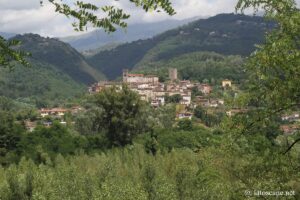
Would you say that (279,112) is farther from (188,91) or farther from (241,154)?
(188,91)

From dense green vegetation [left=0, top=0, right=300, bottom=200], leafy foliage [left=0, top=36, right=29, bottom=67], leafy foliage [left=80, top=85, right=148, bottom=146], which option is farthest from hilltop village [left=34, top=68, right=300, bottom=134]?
leafy foliage [left=0, top=36, right=29, bottom=67]

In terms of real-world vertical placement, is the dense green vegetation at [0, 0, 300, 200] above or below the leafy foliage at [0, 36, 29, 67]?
below

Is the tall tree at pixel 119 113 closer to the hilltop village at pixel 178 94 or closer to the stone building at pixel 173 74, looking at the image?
the hilltop village at pixel 178 94

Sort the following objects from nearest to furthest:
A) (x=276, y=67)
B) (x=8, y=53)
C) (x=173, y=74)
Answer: (x=8, y=53)
(x=276, y=67)
(x=173, y=74)

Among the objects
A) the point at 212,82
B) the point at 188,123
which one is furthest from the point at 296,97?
the point at 212,82

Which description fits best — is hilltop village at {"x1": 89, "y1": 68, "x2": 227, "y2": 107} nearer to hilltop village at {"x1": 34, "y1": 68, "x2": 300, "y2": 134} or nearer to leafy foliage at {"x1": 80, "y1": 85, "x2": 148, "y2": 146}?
hilltop village at {"x1": 34, "y1": 68, "x2": 300, "y2": 134}

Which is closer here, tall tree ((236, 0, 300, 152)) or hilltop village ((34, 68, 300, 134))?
tall tree ((236, 0, 300, 152))

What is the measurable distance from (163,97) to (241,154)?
138m

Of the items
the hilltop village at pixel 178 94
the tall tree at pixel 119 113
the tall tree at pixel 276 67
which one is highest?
the tall tree at pixel 276 67

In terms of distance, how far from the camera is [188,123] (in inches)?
2736

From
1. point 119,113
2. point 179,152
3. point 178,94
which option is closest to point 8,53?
point 179,152

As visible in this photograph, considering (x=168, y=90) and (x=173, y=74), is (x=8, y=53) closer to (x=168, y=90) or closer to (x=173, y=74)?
(x=168, y=90)

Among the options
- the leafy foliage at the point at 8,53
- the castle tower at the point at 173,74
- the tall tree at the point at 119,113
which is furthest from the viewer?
the castle tower at the point at 173,74

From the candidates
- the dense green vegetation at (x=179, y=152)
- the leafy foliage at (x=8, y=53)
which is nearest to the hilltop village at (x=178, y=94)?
the dense green vegetation at (x=179, y=152)
